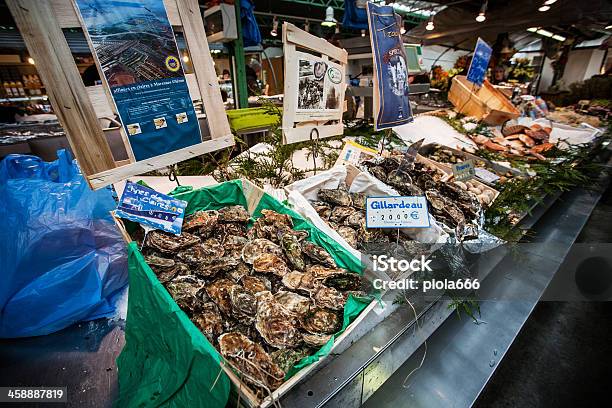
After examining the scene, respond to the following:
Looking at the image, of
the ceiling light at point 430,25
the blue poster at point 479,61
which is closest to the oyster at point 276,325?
the blue poster at point 479,61

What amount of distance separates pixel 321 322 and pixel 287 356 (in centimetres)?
20

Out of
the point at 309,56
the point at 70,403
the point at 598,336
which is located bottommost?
the point at 598,336

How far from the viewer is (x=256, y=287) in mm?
1305

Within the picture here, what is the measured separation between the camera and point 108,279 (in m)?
2.05

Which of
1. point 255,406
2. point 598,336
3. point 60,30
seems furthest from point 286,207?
point 598,336

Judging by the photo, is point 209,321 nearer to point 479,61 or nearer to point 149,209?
point 149,209

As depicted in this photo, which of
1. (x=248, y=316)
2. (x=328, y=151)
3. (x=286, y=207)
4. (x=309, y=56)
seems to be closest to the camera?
(x=248, y=316)

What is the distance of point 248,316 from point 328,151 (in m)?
2.28

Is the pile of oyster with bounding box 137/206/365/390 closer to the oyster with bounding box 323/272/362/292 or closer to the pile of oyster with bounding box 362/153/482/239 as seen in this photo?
the oyster with bounding box 323/272/362/292

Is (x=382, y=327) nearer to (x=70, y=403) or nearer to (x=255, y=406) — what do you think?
(x=255, y=406)

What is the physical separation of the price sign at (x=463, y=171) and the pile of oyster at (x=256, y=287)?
68.2 inches

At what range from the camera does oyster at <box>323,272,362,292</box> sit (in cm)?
132

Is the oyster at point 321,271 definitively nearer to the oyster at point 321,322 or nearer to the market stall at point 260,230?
the market stall at point 260,230

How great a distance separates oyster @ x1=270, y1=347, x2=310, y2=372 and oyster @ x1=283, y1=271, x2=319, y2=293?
268 millimetres
